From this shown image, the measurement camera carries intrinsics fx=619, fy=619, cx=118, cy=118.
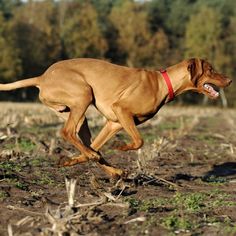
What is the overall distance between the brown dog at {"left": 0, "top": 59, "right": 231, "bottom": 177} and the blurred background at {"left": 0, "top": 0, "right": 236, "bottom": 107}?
150 feet

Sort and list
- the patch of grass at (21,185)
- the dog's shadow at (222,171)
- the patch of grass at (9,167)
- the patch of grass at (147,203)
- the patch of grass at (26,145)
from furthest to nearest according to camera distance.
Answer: the patch of grass at (26,145)
the dog's shadow at (222,171)
the patch of grass at (9,167)
the patch of grass at (21,185)
the patch of grass at (147,203)

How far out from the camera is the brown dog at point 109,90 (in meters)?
9.11

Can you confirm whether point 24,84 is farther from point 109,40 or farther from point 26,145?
point 109,40

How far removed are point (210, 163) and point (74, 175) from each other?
173 inches

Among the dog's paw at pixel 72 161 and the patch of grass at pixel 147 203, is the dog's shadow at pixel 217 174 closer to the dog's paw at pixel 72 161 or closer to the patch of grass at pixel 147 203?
the dog's paw at pixel 72 161

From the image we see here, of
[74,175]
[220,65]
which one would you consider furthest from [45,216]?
[220,65]

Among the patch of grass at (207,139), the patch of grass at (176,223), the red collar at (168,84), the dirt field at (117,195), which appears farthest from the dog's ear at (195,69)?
the patch of grass at (207,139)

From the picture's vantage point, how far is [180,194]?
8258mm

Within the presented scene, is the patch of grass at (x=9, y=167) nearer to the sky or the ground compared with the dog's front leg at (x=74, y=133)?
nearer to the ground

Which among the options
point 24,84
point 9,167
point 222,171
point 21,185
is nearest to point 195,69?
point 24,84

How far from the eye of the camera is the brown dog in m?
9.11

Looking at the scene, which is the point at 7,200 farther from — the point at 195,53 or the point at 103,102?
the point at 195,53

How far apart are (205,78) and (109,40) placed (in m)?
59.8

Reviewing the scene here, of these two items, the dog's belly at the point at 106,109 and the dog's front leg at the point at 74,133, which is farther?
the dog's belly at the point at 106,109
